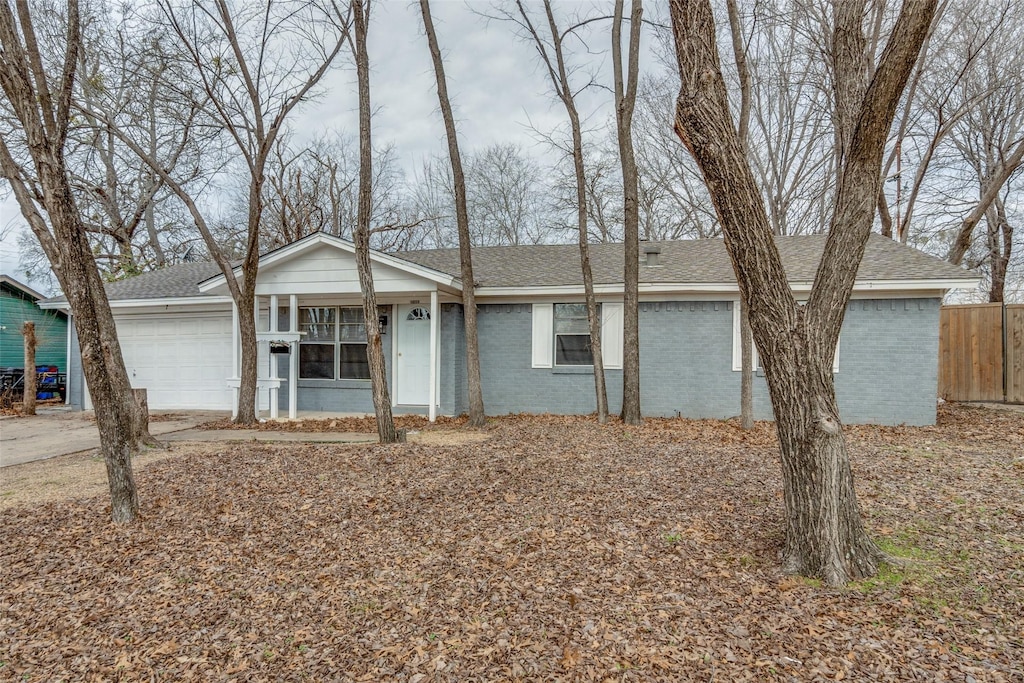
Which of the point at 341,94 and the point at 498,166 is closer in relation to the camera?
the point at 341,94

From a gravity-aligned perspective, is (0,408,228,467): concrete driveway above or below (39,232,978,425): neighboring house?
below

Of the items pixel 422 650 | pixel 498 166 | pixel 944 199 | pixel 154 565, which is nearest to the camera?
pixel 422 650

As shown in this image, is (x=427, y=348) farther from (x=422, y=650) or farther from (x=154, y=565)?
(x=422, y=650)

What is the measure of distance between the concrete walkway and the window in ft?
6.15

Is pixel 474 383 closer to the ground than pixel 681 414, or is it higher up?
higher up

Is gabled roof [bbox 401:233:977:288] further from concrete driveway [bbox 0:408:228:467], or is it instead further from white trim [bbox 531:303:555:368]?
concrete driveway [bbox 0:408:228:467]

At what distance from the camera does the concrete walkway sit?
7.21m

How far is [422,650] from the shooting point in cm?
263

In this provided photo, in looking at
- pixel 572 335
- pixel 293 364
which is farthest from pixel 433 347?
pixel 293 364

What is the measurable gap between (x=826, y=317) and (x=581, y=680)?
2.43 meters

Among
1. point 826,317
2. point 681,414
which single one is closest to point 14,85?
point 826,317

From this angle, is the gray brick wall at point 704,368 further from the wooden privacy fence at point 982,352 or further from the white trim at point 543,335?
the wooden privacy fence at point 982,352

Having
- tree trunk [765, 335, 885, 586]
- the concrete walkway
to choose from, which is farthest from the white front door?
tree trunk [765, 335, 885, 586]

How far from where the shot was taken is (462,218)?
8203 mm
